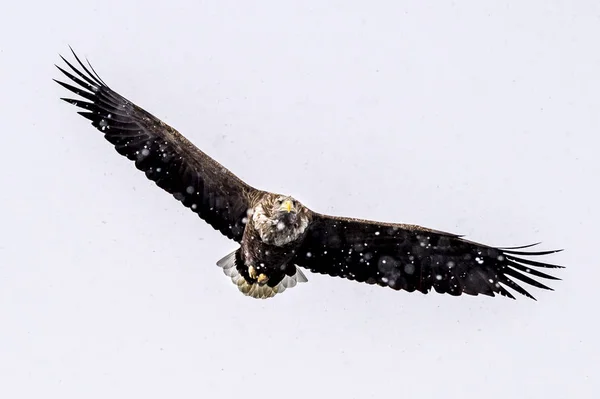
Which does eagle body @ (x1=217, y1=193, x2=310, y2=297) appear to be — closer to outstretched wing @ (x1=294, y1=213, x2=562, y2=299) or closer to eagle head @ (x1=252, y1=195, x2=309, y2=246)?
eagle head @ (x1=252, y1=195, x2=309, y2=246)

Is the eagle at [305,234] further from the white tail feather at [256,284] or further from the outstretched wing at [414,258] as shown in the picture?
the white tail feather at [256,284]

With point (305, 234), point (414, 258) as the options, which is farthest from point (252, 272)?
point (414, 258)

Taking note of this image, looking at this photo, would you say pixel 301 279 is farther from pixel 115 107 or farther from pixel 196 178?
pixel 115 107

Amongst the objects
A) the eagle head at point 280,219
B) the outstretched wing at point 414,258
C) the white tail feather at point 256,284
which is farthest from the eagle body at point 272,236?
the white tail feather at point 256,284

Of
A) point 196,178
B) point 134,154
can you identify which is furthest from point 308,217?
point 134,154

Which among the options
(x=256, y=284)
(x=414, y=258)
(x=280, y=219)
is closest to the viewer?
(x=280, y=219)

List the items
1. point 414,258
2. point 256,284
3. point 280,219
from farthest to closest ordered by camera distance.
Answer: point 256,284 → point 414,258 → point 280,219

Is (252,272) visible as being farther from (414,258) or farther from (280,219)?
(414,258)
